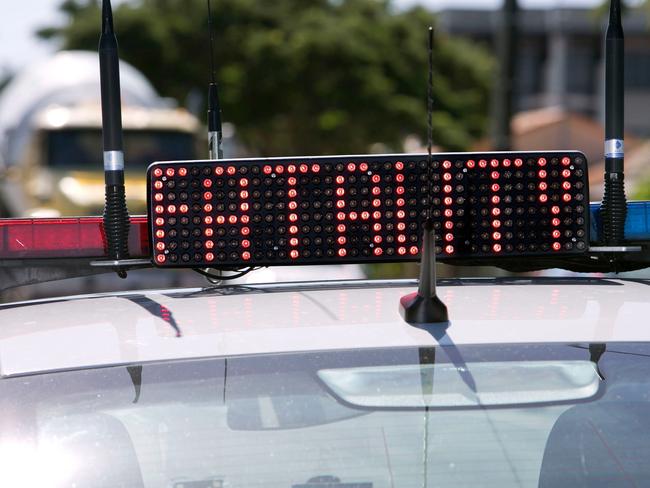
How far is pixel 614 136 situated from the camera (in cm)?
339

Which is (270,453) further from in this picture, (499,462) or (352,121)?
(352,121)

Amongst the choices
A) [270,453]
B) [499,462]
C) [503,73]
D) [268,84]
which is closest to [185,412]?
[270,453]

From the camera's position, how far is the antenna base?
2359 millimetres

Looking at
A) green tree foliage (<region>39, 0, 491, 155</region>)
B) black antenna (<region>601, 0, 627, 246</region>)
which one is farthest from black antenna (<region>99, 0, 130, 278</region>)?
green tree foliage (<region>39, 0, 491, 155</region>)

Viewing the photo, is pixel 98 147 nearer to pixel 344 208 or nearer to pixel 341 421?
pixel 344 208

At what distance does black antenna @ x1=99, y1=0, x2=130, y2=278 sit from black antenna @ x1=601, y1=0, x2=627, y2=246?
43.5 inches

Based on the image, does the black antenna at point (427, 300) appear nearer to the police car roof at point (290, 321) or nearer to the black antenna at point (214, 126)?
the police car roof at point (290, 321)

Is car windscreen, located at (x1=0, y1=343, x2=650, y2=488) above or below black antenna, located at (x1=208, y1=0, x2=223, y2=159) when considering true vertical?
below

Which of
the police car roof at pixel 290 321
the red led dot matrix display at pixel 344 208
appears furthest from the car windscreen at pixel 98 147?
the police car roof at pixel 290 321

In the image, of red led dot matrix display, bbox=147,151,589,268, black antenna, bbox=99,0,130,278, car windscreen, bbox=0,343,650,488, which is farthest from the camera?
black antenna, bbox=99,0,130,278

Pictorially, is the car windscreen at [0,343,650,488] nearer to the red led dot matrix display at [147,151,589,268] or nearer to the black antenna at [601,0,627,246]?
the red led dot matrix display at [147,151,589,268]

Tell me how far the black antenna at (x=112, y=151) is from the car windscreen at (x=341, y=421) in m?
0.98

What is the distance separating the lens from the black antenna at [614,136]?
10.7ft

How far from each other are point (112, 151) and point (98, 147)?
17.0m
